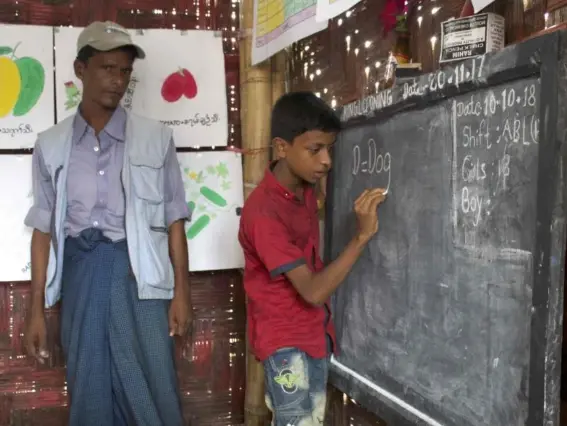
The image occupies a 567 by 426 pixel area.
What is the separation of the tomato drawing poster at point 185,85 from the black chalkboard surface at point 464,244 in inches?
33.8

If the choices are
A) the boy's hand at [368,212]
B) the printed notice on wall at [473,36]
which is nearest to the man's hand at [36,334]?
the boy's hand at [368,212]

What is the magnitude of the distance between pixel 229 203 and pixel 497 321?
147 centimetres

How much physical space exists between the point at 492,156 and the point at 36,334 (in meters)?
1.60

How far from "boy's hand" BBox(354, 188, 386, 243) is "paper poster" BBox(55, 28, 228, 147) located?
1.09 metres

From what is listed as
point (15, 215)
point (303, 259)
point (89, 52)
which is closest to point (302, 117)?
point (303, 259)

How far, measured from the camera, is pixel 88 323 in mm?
1979

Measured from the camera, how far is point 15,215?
7.34 ft

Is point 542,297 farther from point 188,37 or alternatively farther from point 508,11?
point 188,37

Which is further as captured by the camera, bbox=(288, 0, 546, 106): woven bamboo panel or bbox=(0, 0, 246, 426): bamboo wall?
bbox=(0, 0, 246, 426): bamboo wall

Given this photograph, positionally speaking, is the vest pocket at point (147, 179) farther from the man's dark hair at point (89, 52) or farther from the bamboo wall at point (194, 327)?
the bamboo wall at point (194, 327)

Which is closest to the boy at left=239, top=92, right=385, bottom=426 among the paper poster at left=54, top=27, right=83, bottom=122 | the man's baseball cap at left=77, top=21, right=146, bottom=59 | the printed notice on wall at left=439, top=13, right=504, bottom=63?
the printed notice on wall at left=439, top=13, right=504, bottom=63

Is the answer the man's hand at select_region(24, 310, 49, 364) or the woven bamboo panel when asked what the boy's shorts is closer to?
the woven bamboo panel

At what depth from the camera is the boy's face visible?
144 centimetres

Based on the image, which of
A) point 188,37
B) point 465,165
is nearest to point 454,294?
point 465,165
